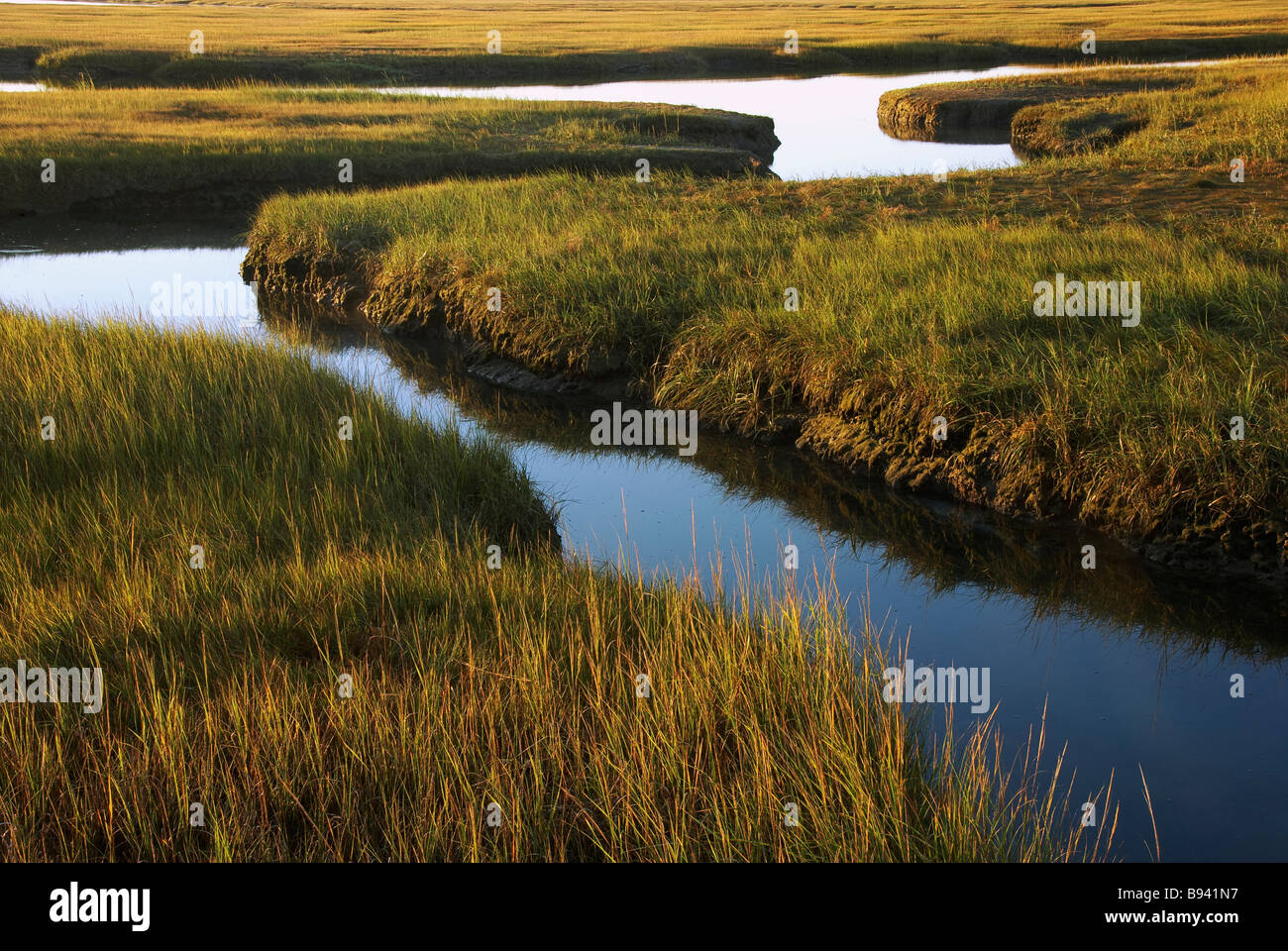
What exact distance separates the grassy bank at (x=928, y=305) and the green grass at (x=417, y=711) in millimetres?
2695

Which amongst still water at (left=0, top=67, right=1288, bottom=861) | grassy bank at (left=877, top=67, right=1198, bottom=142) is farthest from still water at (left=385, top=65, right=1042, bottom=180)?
still water at (left=0, top=67, right=1288, bottom=861)

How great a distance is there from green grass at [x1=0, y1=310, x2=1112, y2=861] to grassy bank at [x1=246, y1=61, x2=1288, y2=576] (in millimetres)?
2695

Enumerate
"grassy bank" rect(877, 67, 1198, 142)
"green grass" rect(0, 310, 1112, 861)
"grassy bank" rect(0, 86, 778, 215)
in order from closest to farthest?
A: "green grass" rect(0, 310, 1112, 861) < "grassy bank" rect(0, 86, 778, 215) < "grassy bank" rect(877, 67, 1198, 142)

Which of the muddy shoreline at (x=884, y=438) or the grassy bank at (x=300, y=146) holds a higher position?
the grassy bank at (x=300, y=146)

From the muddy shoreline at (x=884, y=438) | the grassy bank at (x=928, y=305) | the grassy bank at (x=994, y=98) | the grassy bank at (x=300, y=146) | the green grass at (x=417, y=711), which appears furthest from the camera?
the grassy bank at (x=994, y=98)

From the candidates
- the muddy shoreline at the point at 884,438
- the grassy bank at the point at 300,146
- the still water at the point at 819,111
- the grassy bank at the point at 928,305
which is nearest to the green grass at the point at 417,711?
the muddy shoreline at the point at 884,438

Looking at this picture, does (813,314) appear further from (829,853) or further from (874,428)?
(829,853)

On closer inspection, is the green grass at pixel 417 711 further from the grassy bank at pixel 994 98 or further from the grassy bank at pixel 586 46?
the grassy bank at pixel 586 46

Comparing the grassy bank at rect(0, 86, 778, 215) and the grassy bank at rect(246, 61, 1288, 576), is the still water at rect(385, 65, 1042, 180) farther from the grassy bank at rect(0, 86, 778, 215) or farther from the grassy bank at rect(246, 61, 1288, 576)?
the grassy bank at rect(246, 61, 1288, 576)

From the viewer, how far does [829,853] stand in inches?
139

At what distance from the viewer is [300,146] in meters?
19.9

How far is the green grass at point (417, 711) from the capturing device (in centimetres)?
366

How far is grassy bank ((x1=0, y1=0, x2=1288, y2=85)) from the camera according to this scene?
37375 mm

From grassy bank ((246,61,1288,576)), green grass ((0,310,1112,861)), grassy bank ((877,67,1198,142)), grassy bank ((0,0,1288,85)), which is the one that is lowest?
green grass ((0,310,1112,861))
